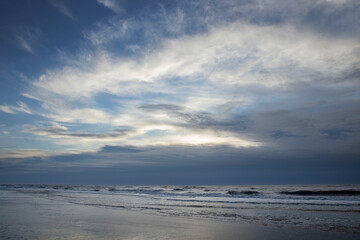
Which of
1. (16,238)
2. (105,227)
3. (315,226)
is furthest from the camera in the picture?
(315,226)

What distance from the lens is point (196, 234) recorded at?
29.7 feet

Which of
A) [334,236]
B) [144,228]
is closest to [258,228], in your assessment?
[334,236]

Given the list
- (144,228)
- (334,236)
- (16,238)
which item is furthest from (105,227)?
(334,236)

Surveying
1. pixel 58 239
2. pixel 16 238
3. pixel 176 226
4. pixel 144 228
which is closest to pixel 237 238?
pixel 176 226

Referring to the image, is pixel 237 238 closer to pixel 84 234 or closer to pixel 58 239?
pixel 84 234

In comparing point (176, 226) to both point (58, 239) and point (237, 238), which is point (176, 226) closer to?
point (237, 238)

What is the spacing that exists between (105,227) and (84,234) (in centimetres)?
172

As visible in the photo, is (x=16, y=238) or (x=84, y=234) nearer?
(x=16, y=238)

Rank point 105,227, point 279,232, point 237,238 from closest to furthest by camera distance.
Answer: point 237,238, point 279,232, point 105,227

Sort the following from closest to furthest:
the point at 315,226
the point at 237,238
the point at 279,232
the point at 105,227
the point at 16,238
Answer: the point at 16,238, the point at 237,238, the point at 279,232, the point at 105,227, the point at 315,226

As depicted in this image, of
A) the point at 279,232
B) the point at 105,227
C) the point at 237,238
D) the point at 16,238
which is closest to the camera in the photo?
the point at 16,238

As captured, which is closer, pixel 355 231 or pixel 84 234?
pixel 84 234

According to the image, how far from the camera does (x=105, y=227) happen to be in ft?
33.8

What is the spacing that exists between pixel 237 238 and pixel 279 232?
2.14 metres
